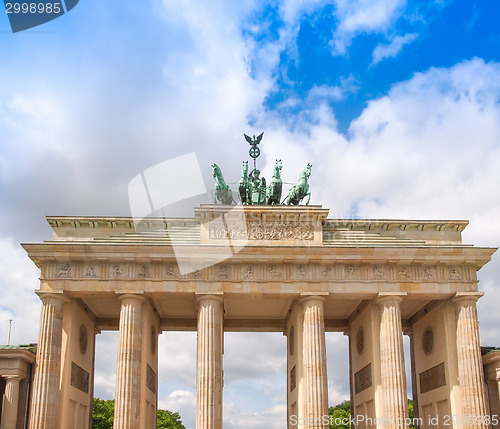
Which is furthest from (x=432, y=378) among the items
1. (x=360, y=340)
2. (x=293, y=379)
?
(x=293, y=379)

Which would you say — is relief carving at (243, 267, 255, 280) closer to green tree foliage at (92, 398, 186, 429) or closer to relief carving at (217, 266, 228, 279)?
relief carving at (217, 266, 228, 279)

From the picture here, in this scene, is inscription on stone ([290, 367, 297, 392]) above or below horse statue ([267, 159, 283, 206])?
below

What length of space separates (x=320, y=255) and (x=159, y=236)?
9.74m

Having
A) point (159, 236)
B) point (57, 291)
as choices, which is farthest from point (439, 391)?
point (57, 291)

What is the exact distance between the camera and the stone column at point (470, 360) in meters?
36.0

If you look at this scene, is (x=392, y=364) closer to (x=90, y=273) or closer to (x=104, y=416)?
(x=90, y=273)

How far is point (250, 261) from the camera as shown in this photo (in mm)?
37812

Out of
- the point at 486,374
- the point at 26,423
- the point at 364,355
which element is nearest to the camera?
the point at 26,423

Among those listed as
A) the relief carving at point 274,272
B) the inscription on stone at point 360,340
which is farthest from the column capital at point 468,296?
the relief carving at point 274,272

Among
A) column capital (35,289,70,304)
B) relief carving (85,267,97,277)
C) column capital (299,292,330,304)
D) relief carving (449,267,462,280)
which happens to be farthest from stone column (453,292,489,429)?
column capital (35,289,70,304)

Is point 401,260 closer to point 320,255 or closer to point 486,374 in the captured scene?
point 320,255

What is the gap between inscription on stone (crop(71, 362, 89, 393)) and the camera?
38.7 metres

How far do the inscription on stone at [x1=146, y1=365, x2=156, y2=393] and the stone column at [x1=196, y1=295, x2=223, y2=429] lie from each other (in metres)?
4.73

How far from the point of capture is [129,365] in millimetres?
36000
